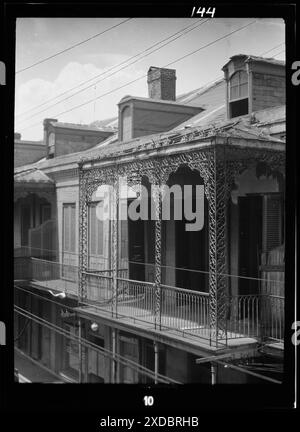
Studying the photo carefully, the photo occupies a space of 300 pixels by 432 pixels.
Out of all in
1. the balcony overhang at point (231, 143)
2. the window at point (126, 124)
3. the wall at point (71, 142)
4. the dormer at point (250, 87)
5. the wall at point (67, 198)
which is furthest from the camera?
the wall at point (71, 142)

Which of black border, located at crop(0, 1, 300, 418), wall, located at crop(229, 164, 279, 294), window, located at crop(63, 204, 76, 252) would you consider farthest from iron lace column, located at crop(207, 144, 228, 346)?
window, located at crop(63, 204, 76, 252)

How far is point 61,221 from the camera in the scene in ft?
58.4

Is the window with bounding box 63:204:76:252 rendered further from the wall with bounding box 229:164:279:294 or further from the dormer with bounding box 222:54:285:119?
the wall with bounding box 229:164:279:294

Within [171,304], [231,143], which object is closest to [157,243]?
[171,304]

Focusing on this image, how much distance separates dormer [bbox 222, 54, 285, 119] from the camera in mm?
11125

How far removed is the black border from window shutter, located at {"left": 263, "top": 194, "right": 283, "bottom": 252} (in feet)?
15.1

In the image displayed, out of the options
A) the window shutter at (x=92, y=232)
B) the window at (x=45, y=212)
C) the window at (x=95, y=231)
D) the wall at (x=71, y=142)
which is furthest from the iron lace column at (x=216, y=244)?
the wall at (x=71, y=142)

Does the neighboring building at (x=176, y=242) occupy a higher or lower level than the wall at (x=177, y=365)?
higher

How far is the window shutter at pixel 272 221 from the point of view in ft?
33.3

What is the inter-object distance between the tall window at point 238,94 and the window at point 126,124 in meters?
4.55
